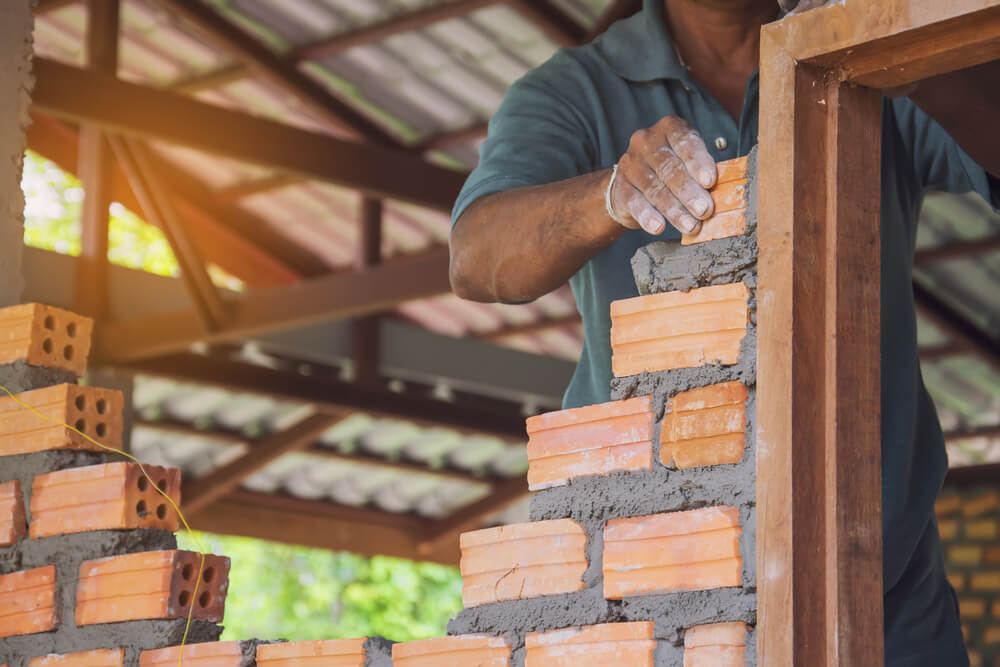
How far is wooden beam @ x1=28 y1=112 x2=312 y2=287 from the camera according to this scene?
383 inches

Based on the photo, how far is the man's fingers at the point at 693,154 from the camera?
74.4 inches

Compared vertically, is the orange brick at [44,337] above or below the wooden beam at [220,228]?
below

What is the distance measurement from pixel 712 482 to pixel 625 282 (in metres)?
0.58

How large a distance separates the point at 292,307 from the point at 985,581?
4342 millimetres

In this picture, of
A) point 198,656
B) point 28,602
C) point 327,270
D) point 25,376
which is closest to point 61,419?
point 25,376

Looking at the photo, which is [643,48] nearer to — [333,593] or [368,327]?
[368,327]

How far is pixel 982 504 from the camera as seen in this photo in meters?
8.52

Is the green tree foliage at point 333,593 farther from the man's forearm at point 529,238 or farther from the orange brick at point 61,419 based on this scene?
the man's forearm at point 529,238

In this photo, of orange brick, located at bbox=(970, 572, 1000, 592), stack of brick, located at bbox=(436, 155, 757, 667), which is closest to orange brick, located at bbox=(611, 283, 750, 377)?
stack of brick, located at bbox=(436, 155, 757, 667)

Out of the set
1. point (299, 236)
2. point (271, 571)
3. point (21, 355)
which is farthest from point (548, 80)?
point (271, 571)

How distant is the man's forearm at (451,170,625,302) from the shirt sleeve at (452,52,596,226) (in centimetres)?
7

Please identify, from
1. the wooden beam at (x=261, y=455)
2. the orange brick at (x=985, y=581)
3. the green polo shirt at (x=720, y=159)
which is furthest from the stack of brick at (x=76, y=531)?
the orange brick at (x=985, y=581)

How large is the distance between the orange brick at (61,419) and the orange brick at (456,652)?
0.91m

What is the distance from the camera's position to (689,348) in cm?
193
